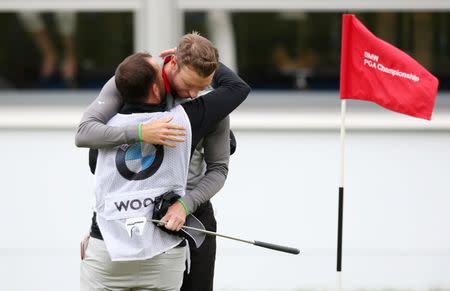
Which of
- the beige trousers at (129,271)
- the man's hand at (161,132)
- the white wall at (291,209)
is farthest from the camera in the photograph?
the white wall at (291,209)

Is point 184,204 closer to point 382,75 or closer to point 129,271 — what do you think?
point 129,271

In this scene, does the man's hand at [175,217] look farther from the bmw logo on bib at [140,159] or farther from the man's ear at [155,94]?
the man's ear at [155,94]

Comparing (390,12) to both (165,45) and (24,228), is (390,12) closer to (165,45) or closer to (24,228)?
(165,45)

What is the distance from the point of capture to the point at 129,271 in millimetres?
3420

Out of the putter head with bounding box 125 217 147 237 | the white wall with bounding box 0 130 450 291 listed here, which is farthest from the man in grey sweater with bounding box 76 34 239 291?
the white wall with bounding box 0 130 450 291

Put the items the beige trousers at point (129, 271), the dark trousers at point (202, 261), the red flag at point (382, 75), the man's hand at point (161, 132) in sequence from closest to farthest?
the man's hand at point (161, 132), the beige trousers at point (129, 271), the dark trousers at point (202, 261), the red flag at point (382, 75)

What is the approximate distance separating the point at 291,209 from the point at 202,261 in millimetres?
2399

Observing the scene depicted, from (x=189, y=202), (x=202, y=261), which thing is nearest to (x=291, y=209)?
(x=202, y=261)

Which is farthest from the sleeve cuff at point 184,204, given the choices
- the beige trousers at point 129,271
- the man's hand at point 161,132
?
the man's hand at point 161,132

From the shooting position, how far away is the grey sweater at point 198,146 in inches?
132

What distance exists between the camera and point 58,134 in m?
6.26

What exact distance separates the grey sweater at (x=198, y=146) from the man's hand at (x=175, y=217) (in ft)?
0.22

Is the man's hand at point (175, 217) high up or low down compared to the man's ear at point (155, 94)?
down

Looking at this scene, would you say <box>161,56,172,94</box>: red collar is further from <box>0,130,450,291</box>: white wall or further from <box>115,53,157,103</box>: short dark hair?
<box>0,130,450,291</box>: white wall
